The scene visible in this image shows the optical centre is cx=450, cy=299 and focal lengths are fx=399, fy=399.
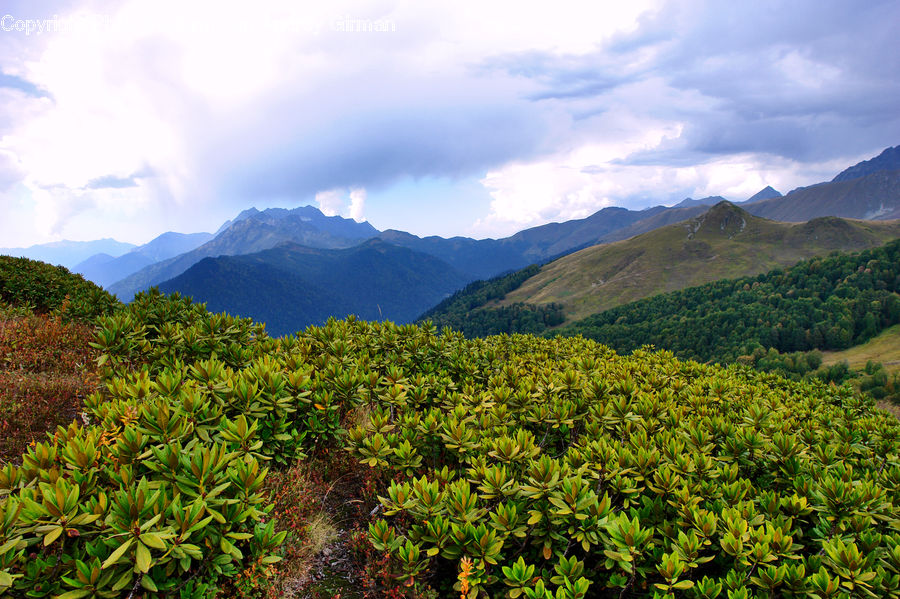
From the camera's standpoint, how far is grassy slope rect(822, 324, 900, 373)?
315 feet

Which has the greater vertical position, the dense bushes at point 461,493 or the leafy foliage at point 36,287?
the leafy foliage at point 36,287

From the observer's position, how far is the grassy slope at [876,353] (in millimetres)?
96062

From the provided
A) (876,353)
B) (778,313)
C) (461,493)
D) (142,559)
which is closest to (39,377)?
(142,559)

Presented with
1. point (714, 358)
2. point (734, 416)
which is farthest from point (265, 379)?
point (714, 358)

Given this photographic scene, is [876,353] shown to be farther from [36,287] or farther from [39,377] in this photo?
[36,287]

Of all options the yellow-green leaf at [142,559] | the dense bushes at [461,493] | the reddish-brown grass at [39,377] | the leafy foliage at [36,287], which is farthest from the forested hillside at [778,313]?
the yellow-green leaf at [142,559]

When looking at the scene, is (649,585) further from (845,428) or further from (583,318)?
(583,318)

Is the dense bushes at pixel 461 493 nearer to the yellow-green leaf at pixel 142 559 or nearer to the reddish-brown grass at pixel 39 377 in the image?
the yellow-green leaf at pixel 142 559

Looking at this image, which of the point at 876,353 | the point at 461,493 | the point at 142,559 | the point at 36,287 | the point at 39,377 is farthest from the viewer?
the point at 876,353

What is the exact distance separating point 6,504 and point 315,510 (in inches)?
130

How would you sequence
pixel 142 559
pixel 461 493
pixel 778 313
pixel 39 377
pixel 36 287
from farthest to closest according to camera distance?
1. pixel 778 313
2. pixel 36 287
3. pixel 39 377
4. pixel 461 493
5. pixel 142 559

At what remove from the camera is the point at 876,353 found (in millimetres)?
105875

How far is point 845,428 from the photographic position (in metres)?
7.13

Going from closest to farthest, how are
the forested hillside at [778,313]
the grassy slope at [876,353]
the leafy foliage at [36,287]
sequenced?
the leafy foliage at [36,287] → the grassy slope at [876,353] → the forested hillside at [778,313]
